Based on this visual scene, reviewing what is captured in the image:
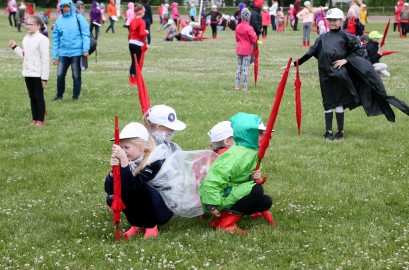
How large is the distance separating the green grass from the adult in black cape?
0.58 metres

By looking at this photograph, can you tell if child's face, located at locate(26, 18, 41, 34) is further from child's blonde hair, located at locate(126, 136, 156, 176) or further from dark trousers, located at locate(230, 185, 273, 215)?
dark trousers, located at locate(230, 185, 273, 215)

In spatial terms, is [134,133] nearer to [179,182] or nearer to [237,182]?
[179,182]

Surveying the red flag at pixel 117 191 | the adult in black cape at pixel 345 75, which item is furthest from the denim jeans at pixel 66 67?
the red flag at pixel 117 191

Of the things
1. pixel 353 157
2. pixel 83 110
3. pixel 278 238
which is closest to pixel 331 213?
pixel 278 238

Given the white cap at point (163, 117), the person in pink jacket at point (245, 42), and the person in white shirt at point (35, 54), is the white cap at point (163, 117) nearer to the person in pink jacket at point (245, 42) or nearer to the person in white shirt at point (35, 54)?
the person in white shirt at point (35, 54)

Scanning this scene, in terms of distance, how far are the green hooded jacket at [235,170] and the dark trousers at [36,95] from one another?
5924 millimetres

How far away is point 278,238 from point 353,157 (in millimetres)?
3639

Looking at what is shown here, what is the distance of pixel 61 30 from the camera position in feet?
43.7

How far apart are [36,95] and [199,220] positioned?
5.62 meters

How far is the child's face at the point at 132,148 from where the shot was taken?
5660 millimetres

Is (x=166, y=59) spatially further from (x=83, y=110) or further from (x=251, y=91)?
(x=83, y=110)

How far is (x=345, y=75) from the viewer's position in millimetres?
→ 10047

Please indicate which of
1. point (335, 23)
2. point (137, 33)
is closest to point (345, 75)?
point (335, 23)

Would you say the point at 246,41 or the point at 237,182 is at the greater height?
the point at 246,41
